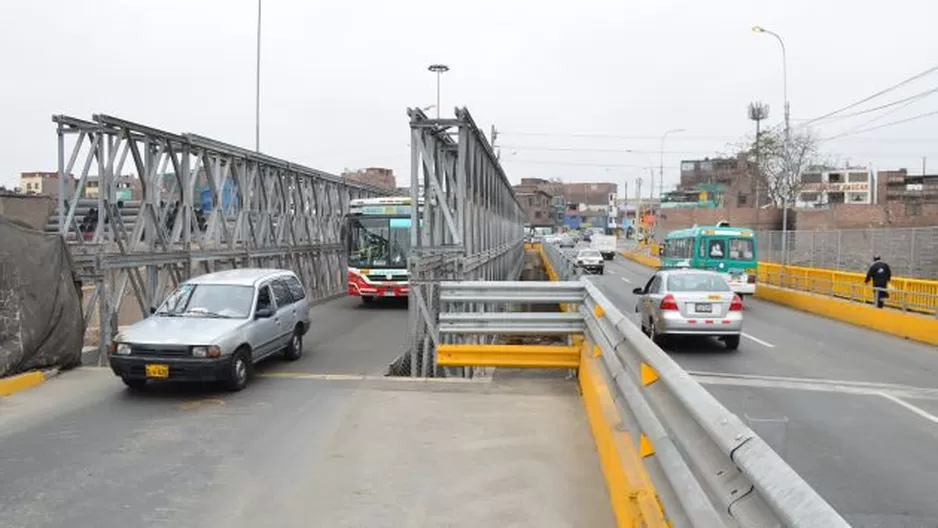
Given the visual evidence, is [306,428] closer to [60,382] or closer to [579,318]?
[579,318]

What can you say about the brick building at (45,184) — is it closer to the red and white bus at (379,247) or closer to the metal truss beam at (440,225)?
the metal truss beam at (440,225)

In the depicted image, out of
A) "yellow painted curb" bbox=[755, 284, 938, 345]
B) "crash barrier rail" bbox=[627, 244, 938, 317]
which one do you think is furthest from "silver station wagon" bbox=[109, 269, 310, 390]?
"crash barrier rail" bbox=[627, 244, 938, 317]

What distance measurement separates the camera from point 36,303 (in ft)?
31.8

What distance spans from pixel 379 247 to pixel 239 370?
1201cm

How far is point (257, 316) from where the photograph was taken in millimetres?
10031

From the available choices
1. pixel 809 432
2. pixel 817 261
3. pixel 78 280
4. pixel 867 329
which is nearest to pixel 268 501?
pixel 809 432

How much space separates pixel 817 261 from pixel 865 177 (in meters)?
104

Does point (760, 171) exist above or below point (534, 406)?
above

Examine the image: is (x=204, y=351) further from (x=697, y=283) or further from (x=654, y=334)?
(x=697, y=283)

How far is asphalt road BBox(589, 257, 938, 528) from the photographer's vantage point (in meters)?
5.49

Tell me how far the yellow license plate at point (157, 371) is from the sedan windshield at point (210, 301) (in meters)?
1.31

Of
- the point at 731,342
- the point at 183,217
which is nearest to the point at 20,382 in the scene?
the point at 183,217

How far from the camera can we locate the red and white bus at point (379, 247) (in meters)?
20.9

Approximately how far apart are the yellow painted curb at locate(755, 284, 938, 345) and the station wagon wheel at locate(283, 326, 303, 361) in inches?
533
